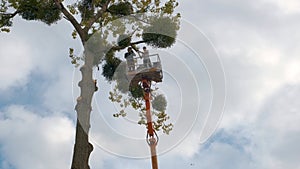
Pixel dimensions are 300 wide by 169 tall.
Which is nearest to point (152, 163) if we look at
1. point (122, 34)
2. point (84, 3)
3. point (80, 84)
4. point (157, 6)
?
point (80, 84)

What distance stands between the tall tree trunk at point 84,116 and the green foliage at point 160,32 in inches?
79.5

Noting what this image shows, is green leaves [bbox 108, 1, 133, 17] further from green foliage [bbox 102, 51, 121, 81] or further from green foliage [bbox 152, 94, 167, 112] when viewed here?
green foliage [bbox 152, 94, 167, 112]

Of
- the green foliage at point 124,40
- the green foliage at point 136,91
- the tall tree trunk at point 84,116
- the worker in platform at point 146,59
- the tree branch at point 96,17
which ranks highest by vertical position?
the tree branch at point 96,17

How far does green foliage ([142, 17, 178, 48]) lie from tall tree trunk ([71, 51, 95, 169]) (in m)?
2.02

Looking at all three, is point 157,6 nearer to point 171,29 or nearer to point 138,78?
point 171,29

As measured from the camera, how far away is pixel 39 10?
13.3m

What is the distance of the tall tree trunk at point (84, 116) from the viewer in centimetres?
1005

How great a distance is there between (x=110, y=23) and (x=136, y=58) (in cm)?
138

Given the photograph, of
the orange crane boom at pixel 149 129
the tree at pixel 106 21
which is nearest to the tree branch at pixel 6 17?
the tree at pixel 106 21

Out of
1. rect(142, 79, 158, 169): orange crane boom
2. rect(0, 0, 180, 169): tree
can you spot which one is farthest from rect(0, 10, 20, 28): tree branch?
rect(142, 79, 158, 169): orange crane boom

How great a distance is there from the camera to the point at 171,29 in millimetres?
13078

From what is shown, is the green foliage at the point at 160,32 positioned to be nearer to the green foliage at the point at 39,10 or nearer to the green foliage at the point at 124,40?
the green foliage at the point at 124,40

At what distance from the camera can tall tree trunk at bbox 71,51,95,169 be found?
33.0 ft

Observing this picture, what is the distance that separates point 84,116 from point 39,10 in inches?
171
